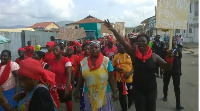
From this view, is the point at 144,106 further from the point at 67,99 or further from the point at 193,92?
the point at 193,92

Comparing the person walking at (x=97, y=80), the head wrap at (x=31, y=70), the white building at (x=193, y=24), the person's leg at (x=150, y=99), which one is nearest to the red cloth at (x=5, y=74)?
the person walking at (x=97, y=80)

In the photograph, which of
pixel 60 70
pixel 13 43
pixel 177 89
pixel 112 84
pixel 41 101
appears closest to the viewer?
pixel 41 101

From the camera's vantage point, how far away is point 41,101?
210cm

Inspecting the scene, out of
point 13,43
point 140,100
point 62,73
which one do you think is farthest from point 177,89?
point 13,43

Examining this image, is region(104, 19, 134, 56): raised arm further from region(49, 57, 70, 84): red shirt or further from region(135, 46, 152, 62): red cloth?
region(49, 57, 70, 84): red shirt

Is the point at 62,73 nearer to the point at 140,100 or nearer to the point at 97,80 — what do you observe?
the point at 97,80

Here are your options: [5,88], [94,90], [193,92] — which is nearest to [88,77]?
[94,90]

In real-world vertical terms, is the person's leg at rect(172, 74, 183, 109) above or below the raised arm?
below

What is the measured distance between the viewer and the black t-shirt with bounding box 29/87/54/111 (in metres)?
2.09

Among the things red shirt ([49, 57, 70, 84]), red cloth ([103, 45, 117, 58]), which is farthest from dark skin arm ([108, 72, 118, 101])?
red cloth ([103, 45, 117, 58])

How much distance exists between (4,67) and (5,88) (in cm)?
37

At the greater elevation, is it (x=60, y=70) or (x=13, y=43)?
(x=13, y=43)

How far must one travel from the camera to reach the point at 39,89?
217cm

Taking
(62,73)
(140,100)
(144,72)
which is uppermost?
(144,72)
